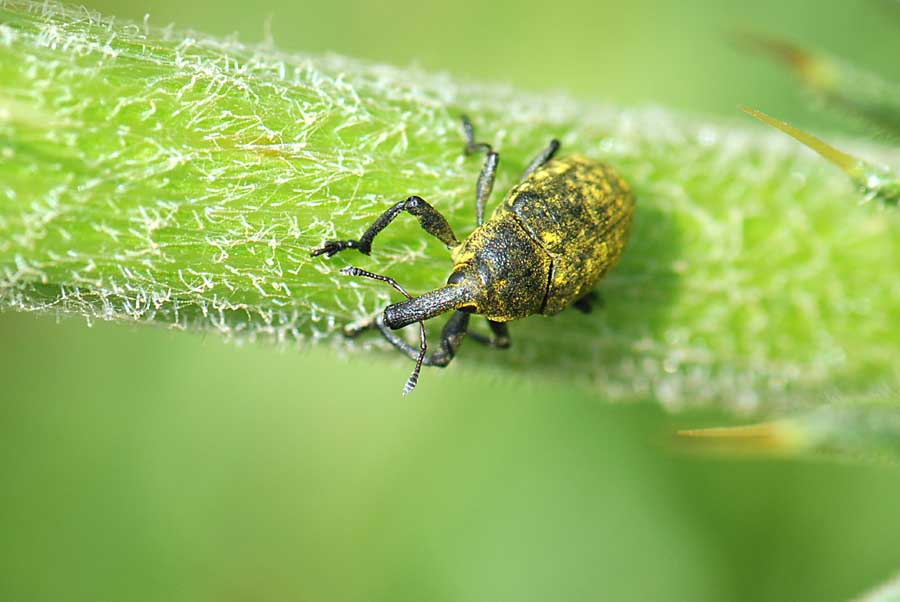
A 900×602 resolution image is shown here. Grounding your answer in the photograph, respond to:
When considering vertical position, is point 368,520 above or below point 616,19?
below

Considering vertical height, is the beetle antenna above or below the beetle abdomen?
→ below

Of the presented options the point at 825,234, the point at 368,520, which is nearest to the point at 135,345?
the point at 368,520

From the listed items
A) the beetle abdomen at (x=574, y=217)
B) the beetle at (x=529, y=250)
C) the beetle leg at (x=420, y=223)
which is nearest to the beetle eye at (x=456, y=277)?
the beetle at (x=529, y=250)

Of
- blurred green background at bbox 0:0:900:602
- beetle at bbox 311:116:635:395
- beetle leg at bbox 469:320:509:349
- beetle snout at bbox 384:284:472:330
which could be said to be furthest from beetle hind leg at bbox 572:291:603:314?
blurred green background at bbox 0:0:900:602

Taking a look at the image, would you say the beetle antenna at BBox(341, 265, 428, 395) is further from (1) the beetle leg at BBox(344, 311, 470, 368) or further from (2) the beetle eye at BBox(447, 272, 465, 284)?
(2) the beetle eye at BBox(447, 272, 465, 284)

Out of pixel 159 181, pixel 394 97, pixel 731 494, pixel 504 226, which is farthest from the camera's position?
pixel 731 494

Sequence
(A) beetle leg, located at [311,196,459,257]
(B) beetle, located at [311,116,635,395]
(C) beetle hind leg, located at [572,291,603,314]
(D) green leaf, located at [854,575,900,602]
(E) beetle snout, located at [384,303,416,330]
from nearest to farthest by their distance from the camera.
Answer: (D) green leaf, located at [854,575,900,602]
(A) beetle leg, located at [311,196,459,257]
(E) beetle snout, located at [384,303,416,330]
(B) beetle, located at [311,116,635,395]
(C) beetle hind leg, located at [572,291,603,314]

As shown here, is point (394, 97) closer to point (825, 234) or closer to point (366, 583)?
point (825, 234)
